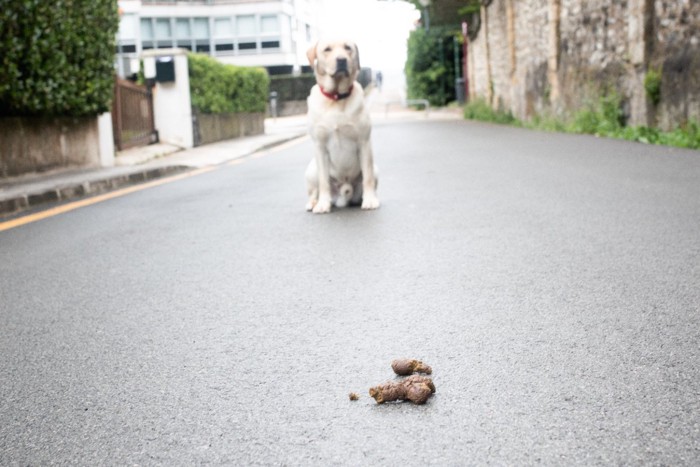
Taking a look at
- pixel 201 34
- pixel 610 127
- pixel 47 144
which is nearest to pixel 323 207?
pixel 47 144

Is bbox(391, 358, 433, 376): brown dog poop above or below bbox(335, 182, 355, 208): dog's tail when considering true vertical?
below

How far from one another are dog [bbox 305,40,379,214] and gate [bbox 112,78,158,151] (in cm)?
822

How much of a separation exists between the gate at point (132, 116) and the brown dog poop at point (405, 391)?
1218cm

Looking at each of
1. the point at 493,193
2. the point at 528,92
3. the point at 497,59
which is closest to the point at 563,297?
the point at 493,193

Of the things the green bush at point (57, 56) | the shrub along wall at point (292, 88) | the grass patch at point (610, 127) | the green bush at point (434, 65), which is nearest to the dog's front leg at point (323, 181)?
the green bush at point (57, 56)

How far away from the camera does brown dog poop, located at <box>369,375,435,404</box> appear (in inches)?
95.6

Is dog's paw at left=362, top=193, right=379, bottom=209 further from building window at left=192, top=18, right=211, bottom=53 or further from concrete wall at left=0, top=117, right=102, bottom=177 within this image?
building window at left=192, top=18, right=211, bottom=53

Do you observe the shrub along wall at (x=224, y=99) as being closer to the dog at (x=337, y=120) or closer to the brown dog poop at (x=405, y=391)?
the dog at (x=337, y=120)

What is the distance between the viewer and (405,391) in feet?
8.04

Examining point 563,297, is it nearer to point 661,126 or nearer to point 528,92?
point 661,126

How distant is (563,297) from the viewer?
360 centimetres

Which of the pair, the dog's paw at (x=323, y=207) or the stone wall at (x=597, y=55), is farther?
the stone wall at (x=597, y=55)

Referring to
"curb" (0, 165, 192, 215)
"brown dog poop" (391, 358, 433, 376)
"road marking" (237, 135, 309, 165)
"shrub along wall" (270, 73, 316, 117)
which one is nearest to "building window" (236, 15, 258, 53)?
"shrub along wall" (270, 73, 316, 117)

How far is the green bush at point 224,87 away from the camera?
656 inches
